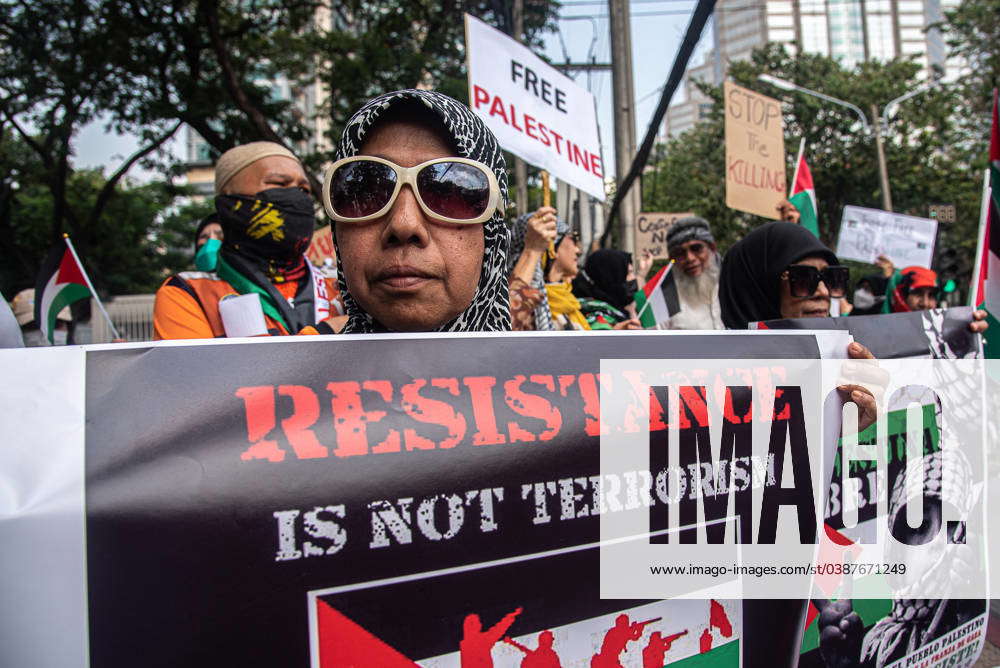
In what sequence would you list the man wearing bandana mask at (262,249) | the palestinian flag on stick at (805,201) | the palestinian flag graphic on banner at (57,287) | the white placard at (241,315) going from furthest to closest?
the palestinian flag on stick at (805,201), the palestinian flag graphic on banner at (57,287), the man wearing bandana mask at (262,249), the white placard at (241,315)

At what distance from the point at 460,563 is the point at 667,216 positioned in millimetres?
8770

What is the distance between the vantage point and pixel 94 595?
818mm

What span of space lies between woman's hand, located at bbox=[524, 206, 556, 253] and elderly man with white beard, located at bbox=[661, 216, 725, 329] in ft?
5.26

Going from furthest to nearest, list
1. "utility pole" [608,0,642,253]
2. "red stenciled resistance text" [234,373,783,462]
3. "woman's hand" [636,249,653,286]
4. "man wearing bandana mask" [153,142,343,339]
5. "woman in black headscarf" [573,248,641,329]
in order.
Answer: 1. "woman's hand" [636,249,653,286]
2. "utility pole" [608,0,642,253]
3. "woman in black headscarf" [573,248,641,329]
4. "man wearing bandana mask" [153,142,343,339]
5. "red stenciled resistance text" [234,373,783,462]

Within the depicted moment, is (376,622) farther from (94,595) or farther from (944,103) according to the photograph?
(944,103)

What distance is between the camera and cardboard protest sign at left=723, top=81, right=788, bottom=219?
17.9 feet

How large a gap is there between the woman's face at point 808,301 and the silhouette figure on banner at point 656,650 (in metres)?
1.43

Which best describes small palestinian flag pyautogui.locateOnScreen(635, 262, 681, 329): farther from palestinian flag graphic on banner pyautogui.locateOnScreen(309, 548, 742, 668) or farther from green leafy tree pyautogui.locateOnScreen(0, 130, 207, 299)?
green leafy tree pyautogui.locateOnScreen(0, 130, 207, 299)

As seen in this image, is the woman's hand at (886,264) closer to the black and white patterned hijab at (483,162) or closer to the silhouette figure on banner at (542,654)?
the black and white patterned hijab at (483,162)

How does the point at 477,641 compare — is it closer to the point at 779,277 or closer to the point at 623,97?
the point at 779,277

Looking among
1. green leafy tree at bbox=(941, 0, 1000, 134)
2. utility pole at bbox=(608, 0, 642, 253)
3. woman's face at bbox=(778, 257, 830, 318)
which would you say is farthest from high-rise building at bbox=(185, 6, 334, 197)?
green leafy tree at bbox=(941, 0, 1000, 134)

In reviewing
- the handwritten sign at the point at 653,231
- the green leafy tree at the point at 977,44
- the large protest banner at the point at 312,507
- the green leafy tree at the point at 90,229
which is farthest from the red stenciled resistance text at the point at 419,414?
the green leafy tree at the point at 977,44

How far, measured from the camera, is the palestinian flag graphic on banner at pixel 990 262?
2232mm

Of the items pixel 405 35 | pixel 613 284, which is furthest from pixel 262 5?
pixel 613 284
